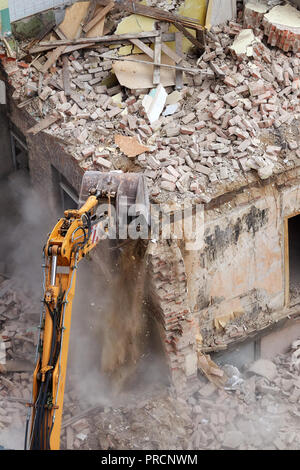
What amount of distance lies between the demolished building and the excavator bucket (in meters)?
1.07

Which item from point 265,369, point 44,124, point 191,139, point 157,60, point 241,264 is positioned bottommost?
point 265,369

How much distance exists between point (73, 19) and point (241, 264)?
535 centimetres

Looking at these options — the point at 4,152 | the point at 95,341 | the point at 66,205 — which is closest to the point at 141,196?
the point at 95,341

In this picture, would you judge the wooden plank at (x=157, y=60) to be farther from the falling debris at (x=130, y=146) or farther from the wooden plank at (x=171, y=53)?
the falling debris at (x=130, y=146)

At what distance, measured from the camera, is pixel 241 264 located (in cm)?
1191

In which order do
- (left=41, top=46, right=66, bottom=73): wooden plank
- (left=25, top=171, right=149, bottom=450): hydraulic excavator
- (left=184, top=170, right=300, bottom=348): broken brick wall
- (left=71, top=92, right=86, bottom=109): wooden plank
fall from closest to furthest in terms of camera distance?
(left=25, top=171, right=149, bottom=450): hydraulic excavator < (left=184, top=170, right=300, bottom=348): broken brick wall < (left=71, top=92, right=86, bottom=109): wooden plank < (left=41, top=46, right=66, bottom=73): wooden plank

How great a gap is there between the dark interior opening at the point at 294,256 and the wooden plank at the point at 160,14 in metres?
4.46

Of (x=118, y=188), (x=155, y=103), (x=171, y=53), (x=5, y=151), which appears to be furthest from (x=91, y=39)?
(x=118, y=188)

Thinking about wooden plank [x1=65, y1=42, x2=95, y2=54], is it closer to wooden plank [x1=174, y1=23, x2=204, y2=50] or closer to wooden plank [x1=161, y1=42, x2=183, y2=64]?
wooden plank [x1=161, y1=42, x2=183, y2=64]

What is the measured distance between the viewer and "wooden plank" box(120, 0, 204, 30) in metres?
13.0

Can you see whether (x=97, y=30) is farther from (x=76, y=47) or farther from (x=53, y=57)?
(x=53, y=57)

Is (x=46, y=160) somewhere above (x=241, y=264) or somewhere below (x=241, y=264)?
above

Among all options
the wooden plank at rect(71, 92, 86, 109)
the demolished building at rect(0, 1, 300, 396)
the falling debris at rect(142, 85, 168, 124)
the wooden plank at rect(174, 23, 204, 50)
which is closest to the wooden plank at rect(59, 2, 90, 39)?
the demolished building at rect(0, 1, 300, 396)

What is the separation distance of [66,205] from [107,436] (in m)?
4.69
